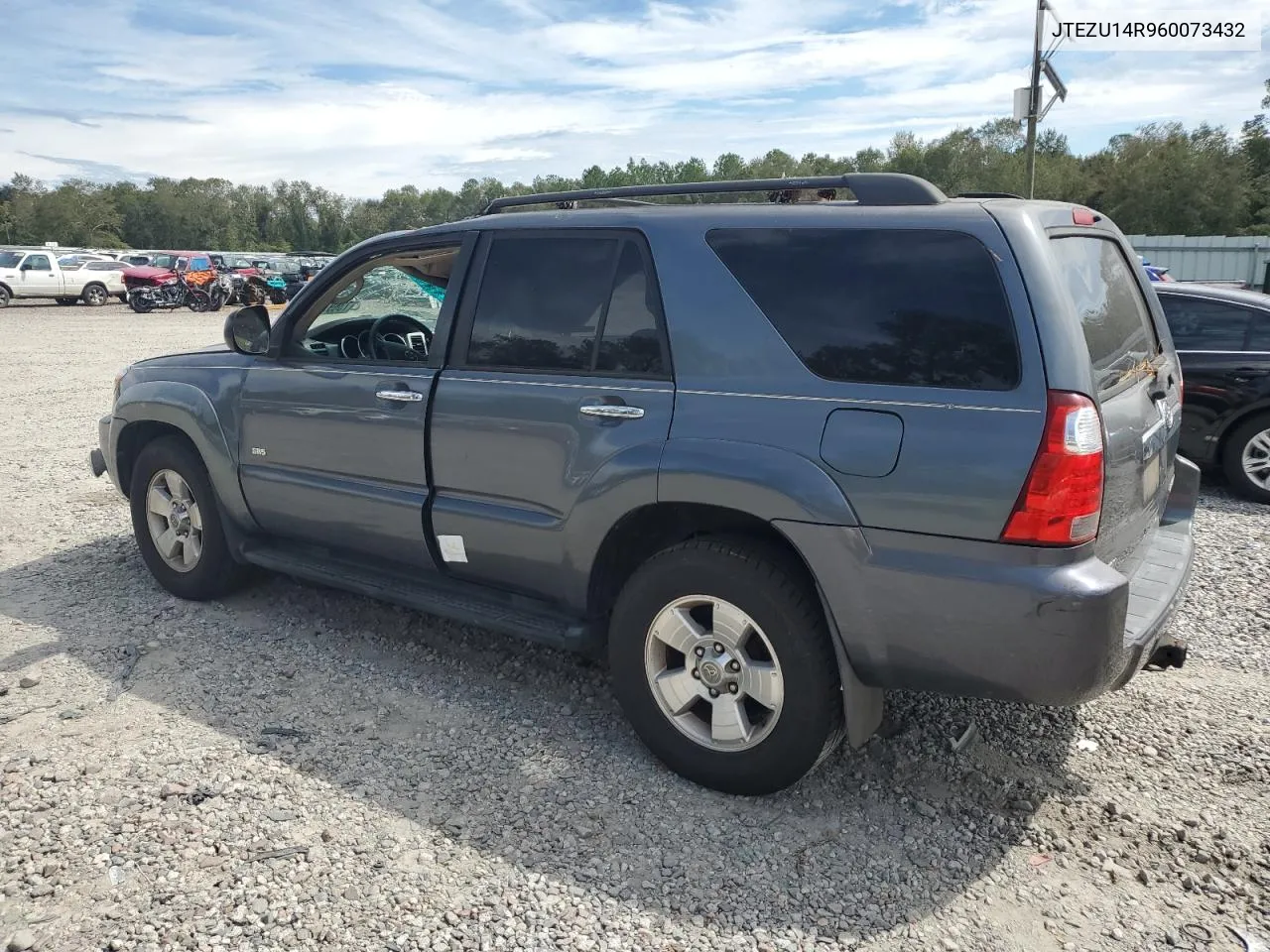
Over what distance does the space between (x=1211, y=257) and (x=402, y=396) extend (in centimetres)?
3039

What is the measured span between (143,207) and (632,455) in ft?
363

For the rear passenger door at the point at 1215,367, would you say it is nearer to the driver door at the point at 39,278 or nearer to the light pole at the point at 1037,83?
the light pole at the point at 1037,83

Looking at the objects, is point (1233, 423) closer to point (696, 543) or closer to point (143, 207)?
point (696, 543)

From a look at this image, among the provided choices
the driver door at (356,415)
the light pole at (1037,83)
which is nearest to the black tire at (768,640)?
the driver door at (356,415)

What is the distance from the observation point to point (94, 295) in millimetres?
31797

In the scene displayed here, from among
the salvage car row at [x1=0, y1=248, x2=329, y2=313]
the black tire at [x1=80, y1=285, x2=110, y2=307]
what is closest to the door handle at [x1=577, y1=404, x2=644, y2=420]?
the salvage car row at [x1=0, y1=248, x2=329, y2=313]

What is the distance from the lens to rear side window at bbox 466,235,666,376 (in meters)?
3.37

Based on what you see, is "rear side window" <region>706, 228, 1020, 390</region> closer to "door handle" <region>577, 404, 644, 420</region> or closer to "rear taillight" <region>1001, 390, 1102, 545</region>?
"rear taillight" <region>1001, 390, 1102, 545</region>

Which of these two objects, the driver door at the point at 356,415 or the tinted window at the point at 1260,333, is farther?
the tinted window at the point at 1260,333

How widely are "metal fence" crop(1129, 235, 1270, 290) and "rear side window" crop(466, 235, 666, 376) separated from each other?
28.2m

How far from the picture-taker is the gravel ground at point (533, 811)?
2.67 meters

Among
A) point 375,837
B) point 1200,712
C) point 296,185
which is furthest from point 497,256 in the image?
point 296,185

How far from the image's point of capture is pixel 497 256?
3.81m

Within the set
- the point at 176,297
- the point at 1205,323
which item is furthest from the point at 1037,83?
the point at 176,297
